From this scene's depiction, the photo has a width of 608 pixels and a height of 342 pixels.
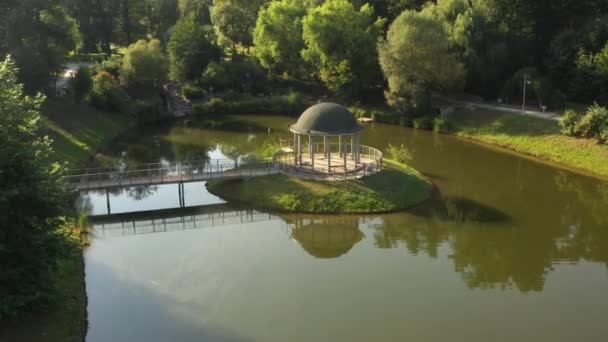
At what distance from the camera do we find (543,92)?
53.3 meters

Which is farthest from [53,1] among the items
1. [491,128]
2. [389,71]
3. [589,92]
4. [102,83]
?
[589,92]

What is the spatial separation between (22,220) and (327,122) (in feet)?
62.0

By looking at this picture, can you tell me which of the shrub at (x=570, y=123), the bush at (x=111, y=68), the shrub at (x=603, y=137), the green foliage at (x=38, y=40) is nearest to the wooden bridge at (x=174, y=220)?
the green foliage at (x=38, y=40)

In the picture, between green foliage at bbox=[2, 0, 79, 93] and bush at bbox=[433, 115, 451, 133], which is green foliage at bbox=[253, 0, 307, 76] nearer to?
bush at bbox=[433, 115, 451, 133]

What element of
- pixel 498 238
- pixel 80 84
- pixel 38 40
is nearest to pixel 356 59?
pixel 80 84

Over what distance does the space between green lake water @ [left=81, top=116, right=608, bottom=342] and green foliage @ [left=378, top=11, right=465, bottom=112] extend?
1631 centimetres

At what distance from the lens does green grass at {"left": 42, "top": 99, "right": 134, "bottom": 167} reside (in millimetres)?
44219

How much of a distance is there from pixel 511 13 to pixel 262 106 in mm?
27243

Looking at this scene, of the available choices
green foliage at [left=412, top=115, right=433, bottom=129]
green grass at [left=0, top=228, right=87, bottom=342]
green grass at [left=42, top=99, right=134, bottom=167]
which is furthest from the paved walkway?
green grass at [left=0, top=228, right=87, bottom=342]

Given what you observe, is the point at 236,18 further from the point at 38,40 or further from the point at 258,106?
the point at 38,40

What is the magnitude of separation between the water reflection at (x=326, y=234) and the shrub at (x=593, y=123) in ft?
71.6

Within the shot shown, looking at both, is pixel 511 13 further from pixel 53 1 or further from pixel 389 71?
pixel 53 1

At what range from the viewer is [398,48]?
180ft

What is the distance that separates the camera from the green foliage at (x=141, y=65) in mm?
62250
